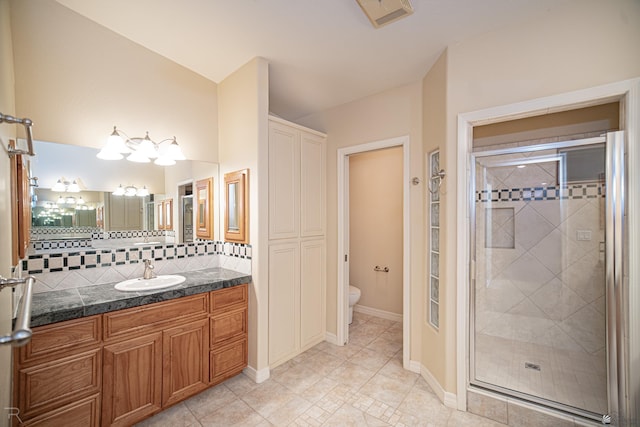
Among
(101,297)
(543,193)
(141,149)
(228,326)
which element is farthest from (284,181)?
(543,193)

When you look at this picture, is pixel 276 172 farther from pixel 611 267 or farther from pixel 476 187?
pixel 611 267

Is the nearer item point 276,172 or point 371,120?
point 276,172

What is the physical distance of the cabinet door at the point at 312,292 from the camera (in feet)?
9.06

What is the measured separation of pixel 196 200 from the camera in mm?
2631

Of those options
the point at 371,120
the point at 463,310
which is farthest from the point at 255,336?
the point at 371,120

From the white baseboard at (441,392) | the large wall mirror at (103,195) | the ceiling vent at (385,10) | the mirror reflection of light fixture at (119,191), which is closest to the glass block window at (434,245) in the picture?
the white baseboard at (441,392)

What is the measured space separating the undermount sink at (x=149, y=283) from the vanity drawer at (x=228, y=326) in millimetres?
433

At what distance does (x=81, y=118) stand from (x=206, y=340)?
1908 mm

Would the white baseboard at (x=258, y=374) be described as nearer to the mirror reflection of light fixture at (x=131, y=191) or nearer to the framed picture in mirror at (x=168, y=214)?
the framed picture in mirror at (x=168, y=214)

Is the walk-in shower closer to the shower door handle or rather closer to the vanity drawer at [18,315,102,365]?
the shower door handle

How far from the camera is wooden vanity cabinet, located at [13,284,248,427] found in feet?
4.70

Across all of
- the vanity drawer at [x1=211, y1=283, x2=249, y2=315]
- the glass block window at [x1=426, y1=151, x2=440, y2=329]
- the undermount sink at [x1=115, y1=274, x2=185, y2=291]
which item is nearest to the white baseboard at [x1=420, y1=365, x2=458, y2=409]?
the glass block window at [x1=426, y1=151, x2=440, y2=329]

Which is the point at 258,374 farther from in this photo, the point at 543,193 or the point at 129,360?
the point at 543,193

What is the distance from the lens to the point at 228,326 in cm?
221
